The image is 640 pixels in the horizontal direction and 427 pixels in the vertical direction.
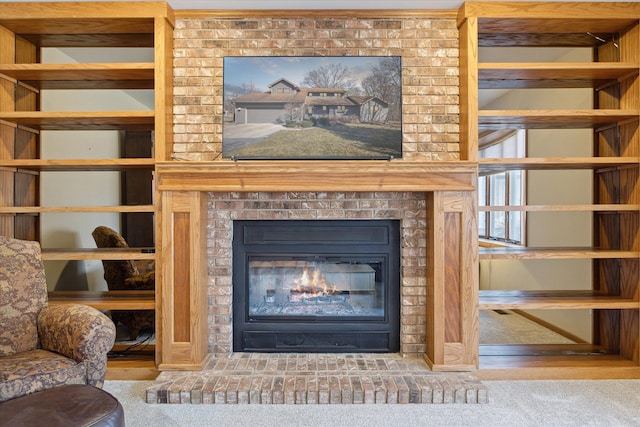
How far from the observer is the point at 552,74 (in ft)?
9.41

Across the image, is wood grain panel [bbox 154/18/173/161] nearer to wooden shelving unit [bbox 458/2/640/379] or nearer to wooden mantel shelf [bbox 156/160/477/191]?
wooden mantel shelf [bbox 156/160/477/191]

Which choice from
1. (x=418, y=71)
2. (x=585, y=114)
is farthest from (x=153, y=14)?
(x=585, y=114)

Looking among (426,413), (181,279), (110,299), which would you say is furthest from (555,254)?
(110,299)

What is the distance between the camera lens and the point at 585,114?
273 cm

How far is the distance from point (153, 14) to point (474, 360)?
119 inches

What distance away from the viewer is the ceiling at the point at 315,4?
8.98ft


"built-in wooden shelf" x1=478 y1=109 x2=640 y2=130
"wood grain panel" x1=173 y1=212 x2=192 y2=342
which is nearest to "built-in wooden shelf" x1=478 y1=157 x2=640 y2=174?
"built-in wooden shelf" x1=478 y1=109 x2=640 y2=130

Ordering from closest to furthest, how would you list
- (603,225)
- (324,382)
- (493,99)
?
(324,382)
(603,225)
(493,99)

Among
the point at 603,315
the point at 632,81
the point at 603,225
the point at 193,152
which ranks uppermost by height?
the point at 632,81

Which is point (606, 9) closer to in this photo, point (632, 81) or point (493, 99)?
→ point (632, 81)

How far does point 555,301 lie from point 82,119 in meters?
3.37

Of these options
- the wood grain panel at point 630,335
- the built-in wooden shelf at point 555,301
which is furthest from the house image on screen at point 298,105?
the wood grain panel at point 630,335

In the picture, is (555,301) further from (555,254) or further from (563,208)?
(563,208)

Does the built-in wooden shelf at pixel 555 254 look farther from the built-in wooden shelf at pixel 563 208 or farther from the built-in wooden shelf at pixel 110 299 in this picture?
the built-in wooden shelf at pixel 110 299
